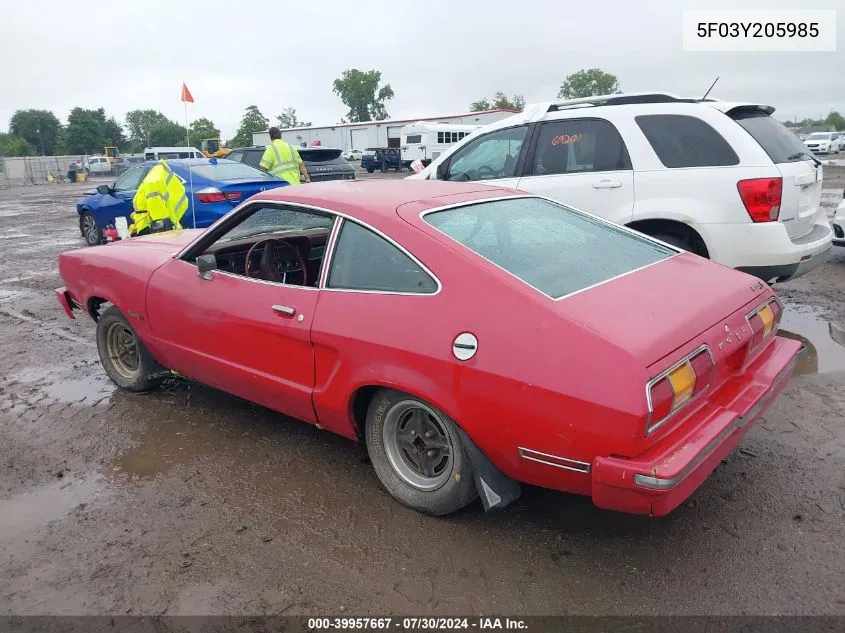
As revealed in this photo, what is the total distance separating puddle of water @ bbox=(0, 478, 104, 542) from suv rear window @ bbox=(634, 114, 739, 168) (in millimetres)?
4599

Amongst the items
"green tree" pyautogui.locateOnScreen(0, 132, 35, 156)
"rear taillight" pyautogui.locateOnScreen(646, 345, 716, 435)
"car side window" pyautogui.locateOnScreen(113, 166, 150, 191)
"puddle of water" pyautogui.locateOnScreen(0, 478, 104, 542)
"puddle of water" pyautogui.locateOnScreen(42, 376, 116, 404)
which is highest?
"green tree" pyautogui.locateOnScreen(0, 132, 35, 156)

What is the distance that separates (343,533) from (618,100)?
4.69 metres

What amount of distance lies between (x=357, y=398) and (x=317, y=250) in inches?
52.6

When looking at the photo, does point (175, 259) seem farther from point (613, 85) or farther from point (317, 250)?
point (613, 85)

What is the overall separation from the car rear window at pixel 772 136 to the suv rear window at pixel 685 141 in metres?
0.24

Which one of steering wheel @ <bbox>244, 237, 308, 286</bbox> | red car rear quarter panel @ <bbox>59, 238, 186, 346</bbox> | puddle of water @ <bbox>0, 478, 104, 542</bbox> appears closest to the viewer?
puddle of water @ <bbox>0, 478, 104, 542</bbox>

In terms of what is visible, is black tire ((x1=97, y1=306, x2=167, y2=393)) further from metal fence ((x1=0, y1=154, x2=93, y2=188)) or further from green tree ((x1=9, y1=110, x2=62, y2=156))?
green tree ((x1=9, y1=110, x2=62, y2=156))

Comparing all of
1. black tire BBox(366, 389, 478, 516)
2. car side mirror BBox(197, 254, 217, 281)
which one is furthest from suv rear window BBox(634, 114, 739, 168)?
car side mirror BBox(197, 254, 217, 281)

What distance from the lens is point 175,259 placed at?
400 cm

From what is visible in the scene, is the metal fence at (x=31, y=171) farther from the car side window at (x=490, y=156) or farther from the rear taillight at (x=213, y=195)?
the car side window at (x=490, y=156)

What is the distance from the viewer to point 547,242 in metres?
3.19

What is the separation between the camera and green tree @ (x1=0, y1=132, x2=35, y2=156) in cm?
7966

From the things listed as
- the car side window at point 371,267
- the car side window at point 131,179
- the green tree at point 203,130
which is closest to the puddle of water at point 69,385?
the car side window at point 371,267

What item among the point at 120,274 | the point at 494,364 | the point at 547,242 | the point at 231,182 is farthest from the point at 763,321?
the point at 231,182
